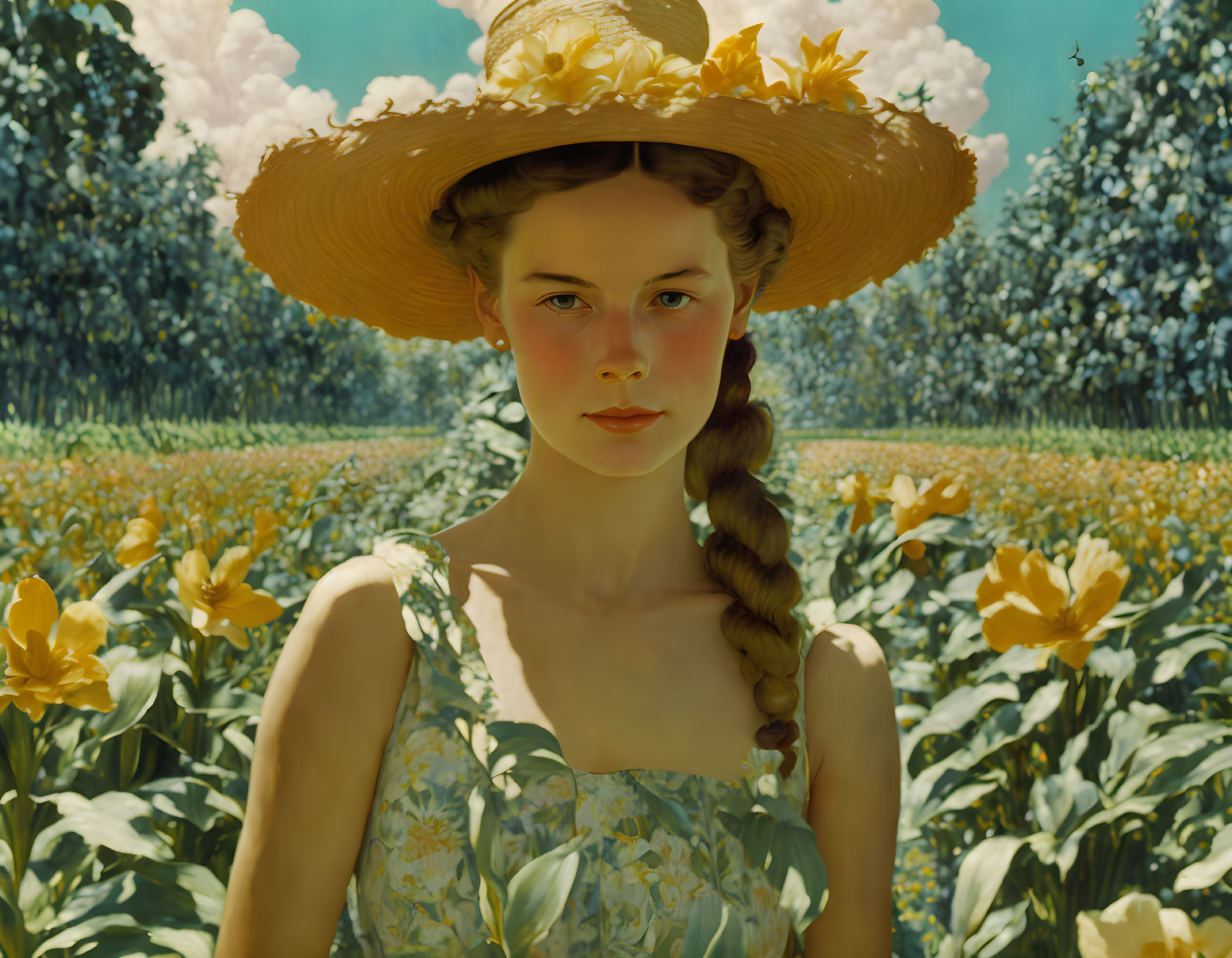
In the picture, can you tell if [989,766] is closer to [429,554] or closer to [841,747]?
[841,747]

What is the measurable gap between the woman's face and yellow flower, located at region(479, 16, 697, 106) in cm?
9

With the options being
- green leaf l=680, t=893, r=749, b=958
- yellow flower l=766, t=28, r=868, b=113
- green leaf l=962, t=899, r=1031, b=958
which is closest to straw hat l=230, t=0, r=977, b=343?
yellow flower l=766, t=28, r=868, b=113

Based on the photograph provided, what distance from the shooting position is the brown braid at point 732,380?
3.15ft

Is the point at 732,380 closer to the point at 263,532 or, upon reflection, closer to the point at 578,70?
the point at 578,70

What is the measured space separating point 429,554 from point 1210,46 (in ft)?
17.0

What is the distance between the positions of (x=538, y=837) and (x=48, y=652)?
857 millimetres

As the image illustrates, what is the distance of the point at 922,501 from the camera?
175cm

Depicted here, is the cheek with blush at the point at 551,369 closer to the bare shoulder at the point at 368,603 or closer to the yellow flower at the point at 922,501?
the bare shoulder at the point at 368,603

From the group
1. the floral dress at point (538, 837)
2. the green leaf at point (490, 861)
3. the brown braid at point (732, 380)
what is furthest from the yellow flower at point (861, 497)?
the green leaf at point (490, 861)

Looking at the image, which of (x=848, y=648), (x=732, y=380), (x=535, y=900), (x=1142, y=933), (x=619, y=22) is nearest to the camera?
(x=535, y=900)

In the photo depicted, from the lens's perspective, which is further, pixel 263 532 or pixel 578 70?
pixel 263 532

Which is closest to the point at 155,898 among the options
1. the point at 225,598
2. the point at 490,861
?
the point at 225,598

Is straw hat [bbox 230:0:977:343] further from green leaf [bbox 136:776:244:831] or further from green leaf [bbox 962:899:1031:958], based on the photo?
green leaf [bbox 962:899:1031:958]

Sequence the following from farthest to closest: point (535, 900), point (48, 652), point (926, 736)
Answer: point (926, 736), point (48, 652), point (535, 900)
